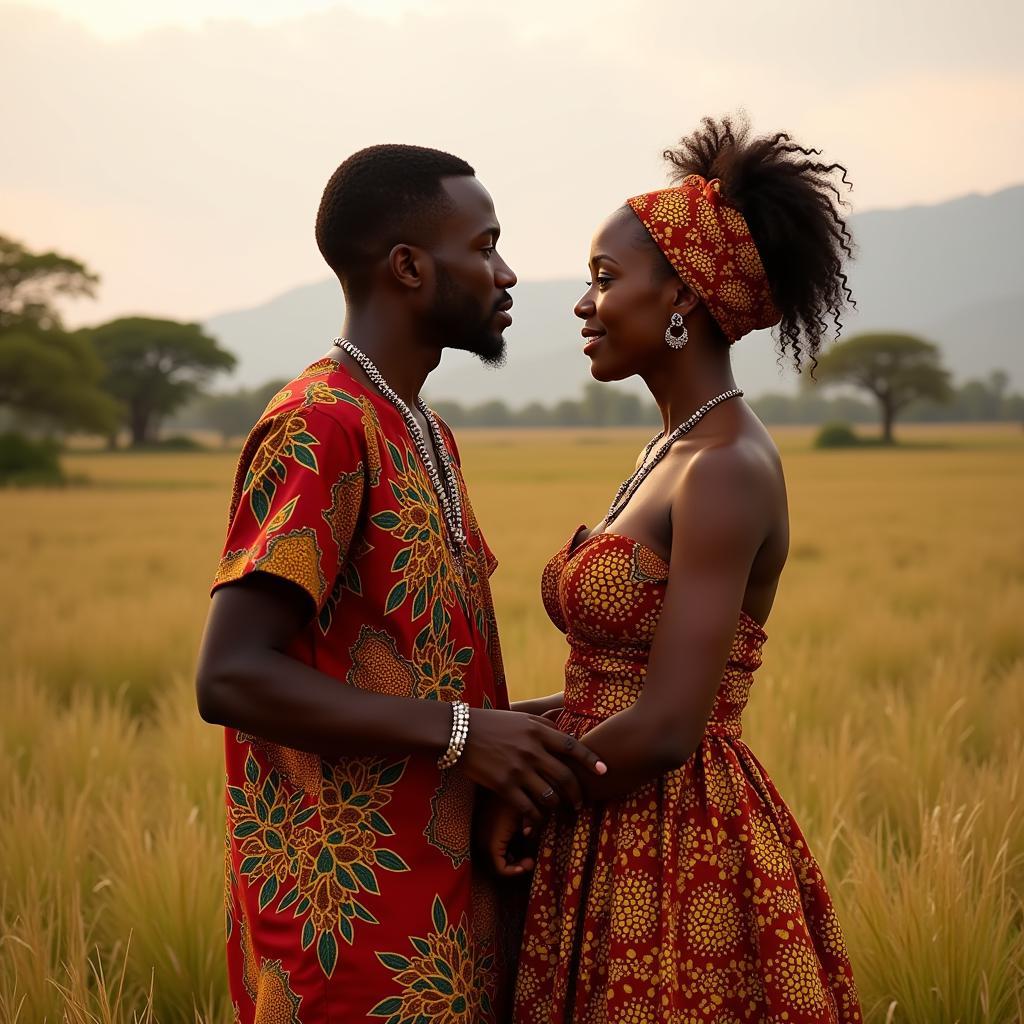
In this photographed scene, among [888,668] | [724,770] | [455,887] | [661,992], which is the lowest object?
[888,668]

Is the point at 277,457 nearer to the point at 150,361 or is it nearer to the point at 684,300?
the point at 684,300

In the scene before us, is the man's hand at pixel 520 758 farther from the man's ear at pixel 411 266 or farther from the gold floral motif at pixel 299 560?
the man's ear at pixel 411 266

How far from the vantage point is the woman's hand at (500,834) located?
7.35 feet

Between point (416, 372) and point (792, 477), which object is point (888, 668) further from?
point (792, 477)

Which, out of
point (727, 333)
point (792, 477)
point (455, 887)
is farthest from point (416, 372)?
point (792, 477)

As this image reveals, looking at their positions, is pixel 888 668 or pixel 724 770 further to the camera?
pixel 888 668

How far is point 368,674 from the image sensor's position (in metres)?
2.15

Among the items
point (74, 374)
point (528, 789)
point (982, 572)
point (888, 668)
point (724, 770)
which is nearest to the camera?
point (528, 789)

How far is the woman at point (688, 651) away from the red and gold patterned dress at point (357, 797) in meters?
0.18

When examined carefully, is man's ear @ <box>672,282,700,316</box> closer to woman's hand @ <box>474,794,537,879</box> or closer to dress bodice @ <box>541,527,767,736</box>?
dress bodice @ <box>541,527,767,736</box>

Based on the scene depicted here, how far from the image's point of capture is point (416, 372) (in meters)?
2.40

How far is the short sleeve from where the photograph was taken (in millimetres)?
1965

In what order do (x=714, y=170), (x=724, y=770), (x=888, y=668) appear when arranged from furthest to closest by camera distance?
(x=888, y=668) < (x=714, y=170) < (x=724, y=770)

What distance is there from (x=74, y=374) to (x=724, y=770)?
38.9 meters
